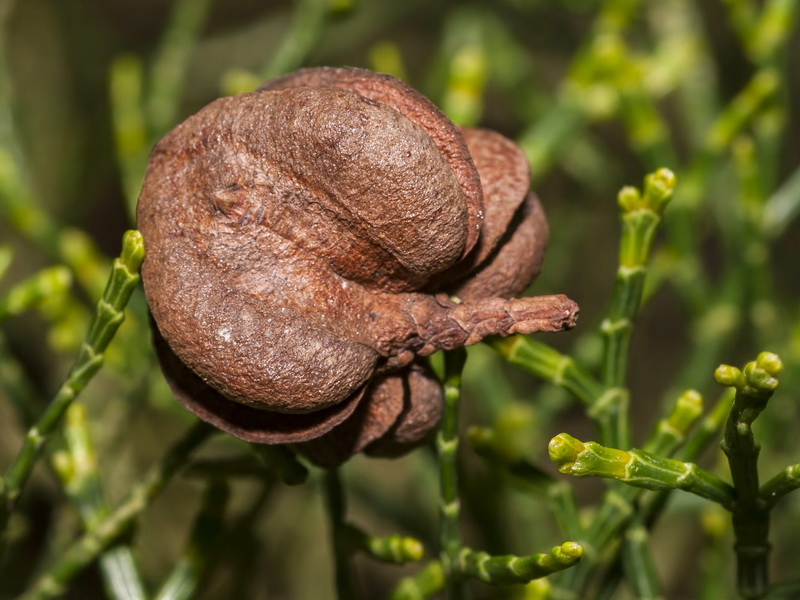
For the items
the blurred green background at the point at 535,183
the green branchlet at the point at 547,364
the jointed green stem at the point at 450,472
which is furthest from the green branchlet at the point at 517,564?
the blurred green background at the point at 535,183

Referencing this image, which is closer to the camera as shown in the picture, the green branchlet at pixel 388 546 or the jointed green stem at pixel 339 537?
the green branchlet at pixel 388 546

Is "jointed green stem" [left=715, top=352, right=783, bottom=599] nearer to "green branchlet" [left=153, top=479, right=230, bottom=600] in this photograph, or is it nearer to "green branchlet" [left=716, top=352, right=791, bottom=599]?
"green branchlet" [left=716, top=352, right=791, bottom=599]

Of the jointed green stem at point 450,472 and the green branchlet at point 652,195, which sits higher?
the green branchlet at point 652,195

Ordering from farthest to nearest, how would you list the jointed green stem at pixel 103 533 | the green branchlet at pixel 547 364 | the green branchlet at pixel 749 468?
the jointed green stem at pixel 103 533
the green branchlet at pixel 547 364
the green branchlet at pixel 749 468

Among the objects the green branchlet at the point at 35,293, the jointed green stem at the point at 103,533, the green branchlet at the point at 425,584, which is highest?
the green branchlet at the point at 35,293

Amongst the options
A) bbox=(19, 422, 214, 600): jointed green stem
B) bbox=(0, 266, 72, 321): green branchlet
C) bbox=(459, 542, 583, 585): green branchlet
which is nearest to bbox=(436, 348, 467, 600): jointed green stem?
bbox=(459, 542, 583, 585): green branchlet

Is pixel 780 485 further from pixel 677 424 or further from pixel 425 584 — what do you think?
pixel 425 584

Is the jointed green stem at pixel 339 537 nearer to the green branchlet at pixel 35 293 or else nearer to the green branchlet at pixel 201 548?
the green branchlet at pixel 201 548

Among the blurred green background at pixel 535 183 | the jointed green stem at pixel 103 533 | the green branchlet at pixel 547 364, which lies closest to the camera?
the green branchlet at pixel 547 364
